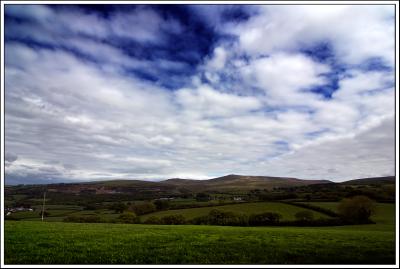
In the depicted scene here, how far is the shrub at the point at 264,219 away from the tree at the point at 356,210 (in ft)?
43.1

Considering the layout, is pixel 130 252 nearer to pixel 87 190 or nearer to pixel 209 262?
pixel 209 262

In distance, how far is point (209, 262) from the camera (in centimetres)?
1616

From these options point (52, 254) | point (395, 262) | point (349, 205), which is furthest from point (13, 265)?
point (349, 205)

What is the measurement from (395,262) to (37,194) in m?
140

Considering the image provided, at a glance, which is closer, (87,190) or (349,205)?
(349,205)

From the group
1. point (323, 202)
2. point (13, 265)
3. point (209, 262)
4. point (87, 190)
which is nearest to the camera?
point (13, 265)

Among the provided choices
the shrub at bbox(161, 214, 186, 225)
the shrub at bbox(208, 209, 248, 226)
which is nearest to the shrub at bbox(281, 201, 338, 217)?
the shrub at bbox(208, 209, 248, 226)

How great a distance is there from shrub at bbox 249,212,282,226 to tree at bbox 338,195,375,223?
13146 millimetres

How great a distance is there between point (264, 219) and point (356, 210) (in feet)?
60.9

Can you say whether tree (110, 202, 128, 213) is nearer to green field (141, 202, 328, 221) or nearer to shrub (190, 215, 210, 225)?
green field (141, 202, 328, 221)

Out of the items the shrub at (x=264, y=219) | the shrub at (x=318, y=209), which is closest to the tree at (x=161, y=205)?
the shrub at (x=318, y=209)

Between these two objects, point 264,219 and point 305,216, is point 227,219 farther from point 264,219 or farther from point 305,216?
point 305,216

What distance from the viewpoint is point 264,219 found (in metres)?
72.7

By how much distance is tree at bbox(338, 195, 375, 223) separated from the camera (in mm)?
61125
